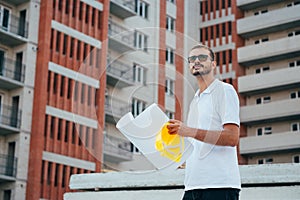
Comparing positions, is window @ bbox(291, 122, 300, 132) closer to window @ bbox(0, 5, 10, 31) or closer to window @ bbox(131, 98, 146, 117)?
window @ bbox(0, 5, 10, 31)

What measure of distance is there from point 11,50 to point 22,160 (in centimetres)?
675

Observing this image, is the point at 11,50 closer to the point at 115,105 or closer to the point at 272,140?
the point at 272,140

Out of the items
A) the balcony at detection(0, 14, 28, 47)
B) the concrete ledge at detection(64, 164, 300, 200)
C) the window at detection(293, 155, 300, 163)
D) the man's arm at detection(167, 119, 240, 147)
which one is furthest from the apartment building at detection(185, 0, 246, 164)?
the man's arm at detection(167, 119, 240, 147)

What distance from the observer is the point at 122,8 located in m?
44.4

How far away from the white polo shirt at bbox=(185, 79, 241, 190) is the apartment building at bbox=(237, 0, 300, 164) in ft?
140

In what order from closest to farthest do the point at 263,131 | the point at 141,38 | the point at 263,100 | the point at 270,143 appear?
the point at 141,38 → the point at 270,143 → the point at 263,131 → the point at 263,100

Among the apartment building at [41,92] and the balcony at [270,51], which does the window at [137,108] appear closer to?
the apartment building at [41,92]

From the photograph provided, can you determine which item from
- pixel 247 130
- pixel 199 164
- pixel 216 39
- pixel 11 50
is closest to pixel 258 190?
pixel 199 164

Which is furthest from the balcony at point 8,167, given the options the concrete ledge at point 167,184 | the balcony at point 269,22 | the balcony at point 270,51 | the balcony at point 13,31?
the concrete ledge at point 167,184

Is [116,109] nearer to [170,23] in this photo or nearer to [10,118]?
[10,118]

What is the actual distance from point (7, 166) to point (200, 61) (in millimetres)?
32600

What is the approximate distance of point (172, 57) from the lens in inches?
243

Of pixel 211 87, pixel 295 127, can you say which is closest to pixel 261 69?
pixel 295 127

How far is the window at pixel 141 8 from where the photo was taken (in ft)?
156
